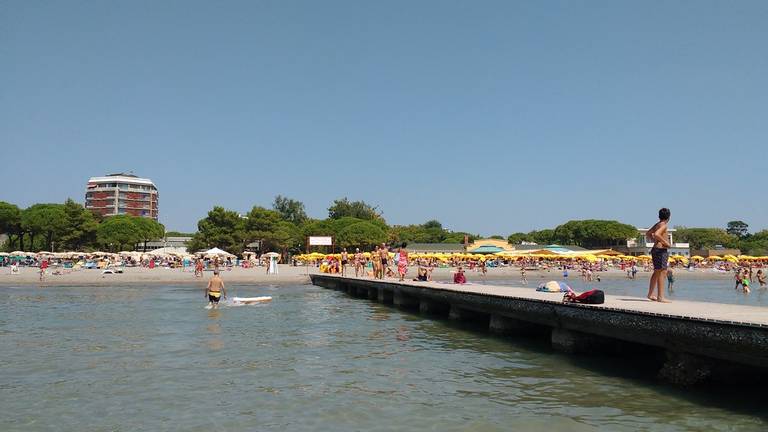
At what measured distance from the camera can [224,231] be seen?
8512cm

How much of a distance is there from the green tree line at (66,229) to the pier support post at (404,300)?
7205 cm

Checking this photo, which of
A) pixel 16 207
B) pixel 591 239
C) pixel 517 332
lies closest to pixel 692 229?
pixel 591 239

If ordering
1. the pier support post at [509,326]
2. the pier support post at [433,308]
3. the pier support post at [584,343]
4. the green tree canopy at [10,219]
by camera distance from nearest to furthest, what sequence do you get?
1. the pier support post at [584,343]
2. the pier support post at [509,326]
3. the pier support post at [433,308]
4. the green tree canopy at [10,219]

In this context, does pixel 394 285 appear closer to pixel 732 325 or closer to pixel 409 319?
pixel 409 319

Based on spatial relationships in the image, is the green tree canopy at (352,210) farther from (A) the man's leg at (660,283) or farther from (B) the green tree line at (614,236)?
(A) the man's leg at (660,283)

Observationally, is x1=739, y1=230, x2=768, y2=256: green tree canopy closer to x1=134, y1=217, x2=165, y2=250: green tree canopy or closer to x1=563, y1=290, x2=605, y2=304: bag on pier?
x1=134, y1=217, x2=165, y2=250: green tree canopy

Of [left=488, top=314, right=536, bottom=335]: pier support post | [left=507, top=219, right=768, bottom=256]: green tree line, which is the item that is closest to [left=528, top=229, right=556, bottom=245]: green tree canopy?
[left=507, top=219, right=768, bottom=256]: green tree line

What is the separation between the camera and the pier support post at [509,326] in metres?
18.4

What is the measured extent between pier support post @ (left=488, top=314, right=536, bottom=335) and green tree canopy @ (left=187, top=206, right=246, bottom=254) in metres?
69.2

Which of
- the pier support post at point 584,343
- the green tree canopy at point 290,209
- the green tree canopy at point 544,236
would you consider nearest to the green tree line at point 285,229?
the green tree canopy at point 290,209

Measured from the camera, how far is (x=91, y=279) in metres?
47.5

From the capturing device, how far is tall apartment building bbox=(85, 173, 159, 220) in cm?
16500

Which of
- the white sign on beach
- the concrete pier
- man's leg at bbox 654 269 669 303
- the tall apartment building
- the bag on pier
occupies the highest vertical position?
the tall apartment building

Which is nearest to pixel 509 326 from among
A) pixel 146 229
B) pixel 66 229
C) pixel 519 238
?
pixel 66 229
